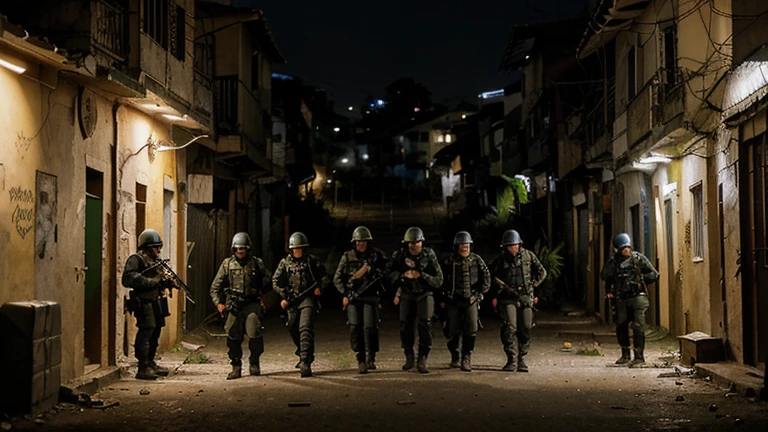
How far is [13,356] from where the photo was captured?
28.9 feet

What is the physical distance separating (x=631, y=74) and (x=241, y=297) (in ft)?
35.0

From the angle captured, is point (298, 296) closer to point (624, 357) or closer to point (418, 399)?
point (418, 399)

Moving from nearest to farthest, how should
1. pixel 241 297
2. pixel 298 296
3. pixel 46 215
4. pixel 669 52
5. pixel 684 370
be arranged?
1. pixel 46 215
2. pixel 684 370
3. pixel 241 297
4. pixel 298 296
5. pixel 669 52

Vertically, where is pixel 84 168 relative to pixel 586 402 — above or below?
above

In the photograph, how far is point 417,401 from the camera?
391 inches

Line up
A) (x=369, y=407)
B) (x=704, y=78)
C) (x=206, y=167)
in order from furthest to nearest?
(x=206, y=167)
(x=704, y=78)
(x=369, y=407)

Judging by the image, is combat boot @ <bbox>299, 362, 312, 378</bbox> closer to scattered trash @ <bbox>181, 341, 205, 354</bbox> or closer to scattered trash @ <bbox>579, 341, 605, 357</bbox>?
scattered trash @ <bbox>181, 341, 205, 354</bbox>

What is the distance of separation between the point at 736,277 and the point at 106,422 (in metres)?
8.53

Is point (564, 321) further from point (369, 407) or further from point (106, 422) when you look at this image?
point (106, 422)

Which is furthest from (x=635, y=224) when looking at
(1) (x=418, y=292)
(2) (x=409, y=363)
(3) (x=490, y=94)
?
(3) (x=490, y=94)

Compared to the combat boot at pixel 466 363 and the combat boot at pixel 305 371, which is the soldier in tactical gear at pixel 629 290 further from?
the combat boot at pixel 305 371

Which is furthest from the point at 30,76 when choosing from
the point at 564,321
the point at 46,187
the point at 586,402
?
the point at 564,321

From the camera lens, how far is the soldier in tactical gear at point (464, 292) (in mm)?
13227

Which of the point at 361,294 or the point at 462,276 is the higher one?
the point at 462,276
